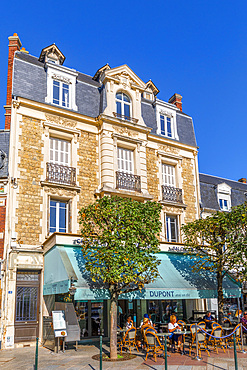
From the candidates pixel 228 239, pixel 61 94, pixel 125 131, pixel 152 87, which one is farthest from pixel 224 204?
pixel 61 94

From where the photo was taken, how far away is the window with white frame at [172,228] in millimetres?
18109


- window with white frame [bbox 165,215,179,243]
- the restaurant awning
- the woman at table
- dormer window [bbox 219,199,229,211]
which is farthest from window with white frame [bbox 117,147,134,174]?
dormer window [bbox 219,199,229,211]

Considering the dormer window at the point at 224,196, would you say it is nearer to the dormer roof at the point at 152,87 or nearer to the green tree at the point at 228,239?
the dormer roof at the point at 152,87

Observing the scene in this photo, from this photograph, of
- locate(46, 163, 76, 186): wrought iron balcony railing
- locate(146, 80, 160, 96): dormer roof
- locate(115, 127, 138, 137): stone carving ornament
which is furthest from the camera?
locate(146, 80, 160, 96): dormer roof

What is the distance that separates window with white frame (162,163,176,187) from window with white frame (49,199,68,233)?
571 centimetres

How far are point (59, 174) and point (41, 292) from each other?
191 inches

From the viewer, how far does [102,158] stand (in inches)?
651

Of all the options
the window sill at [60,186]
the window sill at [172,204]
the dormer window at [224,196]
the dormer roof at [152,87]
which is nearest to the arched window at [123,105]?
the dormer roof at [152,87]

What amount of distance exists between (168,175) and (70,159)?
5.55 meters

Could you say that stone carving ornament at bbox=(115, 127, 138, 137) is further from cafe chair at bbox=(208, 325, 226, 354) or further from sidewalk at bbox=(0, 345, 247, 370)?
sidewalk at bbox=(0, 345, 247, 370)

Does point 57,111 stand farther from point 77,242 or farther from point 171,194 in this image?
point 171,194

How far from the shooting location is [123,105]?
18.3 meters

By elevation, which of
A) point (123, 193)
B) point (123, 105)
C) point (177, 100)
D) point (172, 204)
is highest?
point (177, 100)

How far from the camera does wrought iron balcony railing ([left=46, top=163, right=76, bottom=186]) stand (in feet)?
49.9
